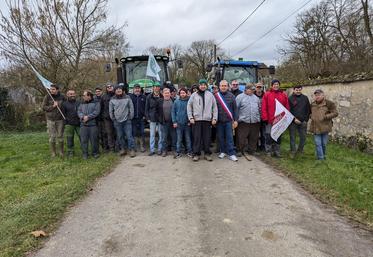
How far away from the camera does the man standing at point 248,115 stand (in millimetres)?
8375

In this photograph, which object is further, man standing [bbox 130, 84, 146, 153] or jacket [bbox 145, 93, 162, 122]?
man standing [bbox 130, 84, 146, 153]

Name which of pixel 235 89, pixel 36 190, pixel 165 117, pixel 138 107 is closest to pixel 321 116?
pixel 235 89

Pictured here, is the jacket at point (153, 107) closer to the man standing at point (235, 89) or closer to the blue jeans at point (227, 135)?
the blue jeans at point (227, 135)

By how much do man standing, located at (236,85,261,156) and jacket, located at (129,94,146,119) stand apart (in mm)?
2646

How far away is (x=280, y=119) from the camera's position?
26.4 feet

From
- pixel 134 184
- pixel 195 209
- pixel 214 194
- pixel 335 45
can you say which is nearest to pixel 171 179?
pixel 134 184

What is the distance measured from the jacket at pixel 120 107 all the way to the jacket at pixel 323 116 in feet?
15.1

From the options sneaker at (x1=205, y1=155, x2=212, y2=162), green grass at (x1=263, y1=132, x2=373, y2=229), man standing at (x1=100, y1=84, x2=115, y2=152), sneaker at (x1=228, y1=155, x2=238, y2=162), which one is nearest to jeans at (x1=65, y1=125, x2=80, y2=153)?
man standing at (x1=100, y1=84, x2=115, y2=152)

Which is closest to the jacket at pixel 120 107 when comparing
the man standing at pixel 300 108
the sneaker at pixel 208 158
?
the sneaker at pixel 208 158

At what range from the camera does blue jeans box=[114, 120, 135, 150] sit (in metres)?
8.98

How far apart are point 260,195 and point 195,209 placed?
4.16 ft

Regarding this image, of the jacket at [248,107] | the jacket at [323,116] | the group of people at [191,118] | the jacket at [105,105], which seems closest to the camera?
the jacket at [323,116]

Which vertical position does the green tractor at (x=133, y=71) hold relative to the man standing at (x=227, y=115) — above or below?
above

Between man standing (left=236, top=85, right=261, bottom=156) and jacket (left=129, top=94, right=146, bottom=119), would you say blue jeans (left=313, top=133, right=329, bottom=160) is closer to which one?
man standing (left=236, top=85, right=261, bottom=156)
